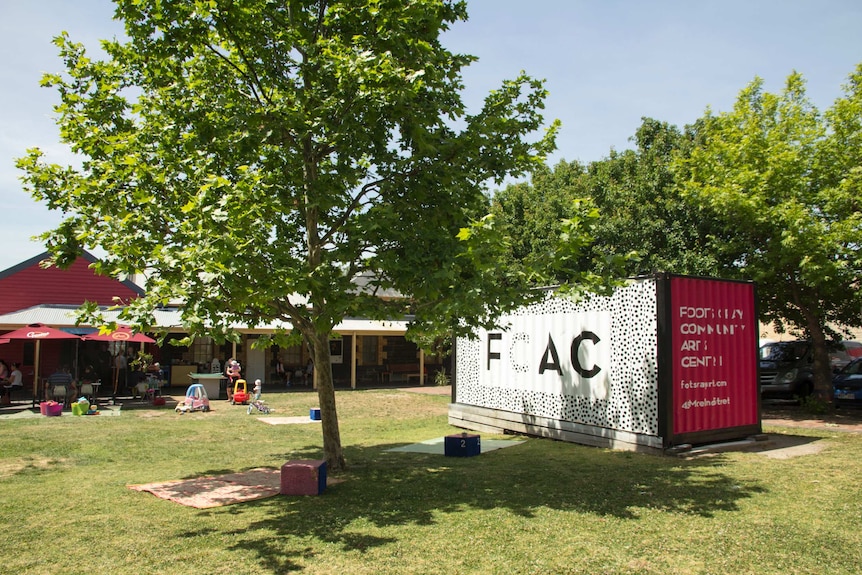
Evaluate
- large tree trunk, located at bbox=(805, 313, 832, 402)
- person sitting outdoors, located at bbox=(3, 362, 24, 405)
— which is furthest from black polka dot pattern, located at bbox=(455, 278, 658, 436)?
person sitting outdoors, located at bbox=(3, 362, 24, 405)

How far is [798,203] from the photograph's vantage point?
49.3 feet

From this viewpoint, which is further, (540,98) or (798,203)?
(798,203)

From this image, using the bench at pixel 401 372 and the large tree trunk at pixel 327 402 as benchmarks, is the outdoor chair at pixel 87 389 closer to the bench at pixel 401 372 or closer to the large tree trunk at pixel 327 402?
the large tree trunk at pixel 327 402

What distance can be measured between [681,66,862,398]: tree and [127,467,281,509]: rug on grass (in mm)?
12298

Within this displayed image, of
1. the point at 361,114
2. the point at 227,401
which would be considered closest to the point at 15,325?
the point at 227,401

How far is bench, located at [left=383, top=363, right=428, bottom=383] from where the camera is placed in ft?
99.1

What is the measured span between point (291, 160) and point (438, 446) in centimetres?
691

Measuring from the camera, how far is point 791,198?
15.0 metres

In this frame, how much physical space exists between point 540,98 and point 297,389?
760 inches

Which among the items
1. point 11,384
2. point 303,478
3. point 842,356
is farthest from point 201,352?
point 842,356

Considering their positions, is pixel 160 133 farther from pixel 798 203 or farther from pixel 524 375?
pixel 798 203

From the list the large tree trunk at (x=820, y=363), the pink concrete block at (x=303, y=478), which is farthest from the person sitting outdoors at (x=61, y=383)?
the large tree trunk at (x=820, y=363)

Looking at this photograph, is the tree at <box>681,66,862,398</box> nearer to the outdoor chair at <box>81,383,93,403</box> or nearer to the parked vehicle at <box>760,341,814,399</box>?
the parked vehicle at <box>760,341,814,399</box>

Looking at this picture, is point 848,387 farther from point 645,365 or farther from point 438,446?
point 438,446
